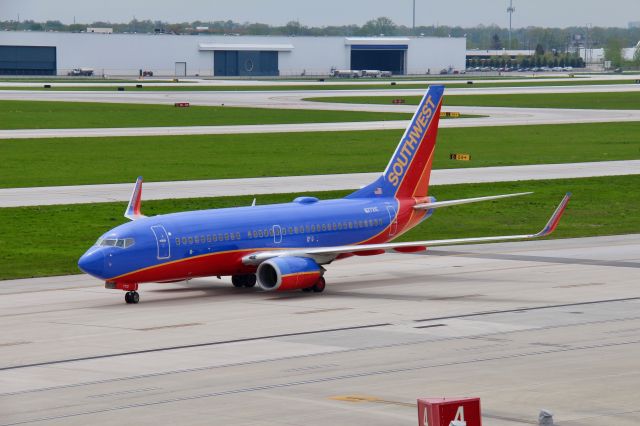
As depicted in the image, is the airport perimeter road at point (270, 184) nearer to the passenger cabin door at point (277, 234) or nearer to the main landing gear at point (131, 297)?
the passenger cabin door at point (277, 234)

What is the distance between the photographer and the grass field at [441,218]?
56.4 metres

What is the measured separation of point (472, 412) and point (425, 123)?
31709 mm

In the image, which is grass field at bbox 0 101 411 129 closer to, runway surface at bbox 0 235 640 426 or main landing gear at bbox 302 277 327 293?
runway surface at bbox 0 235 640 426

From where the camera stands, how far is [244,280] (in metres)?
48.6

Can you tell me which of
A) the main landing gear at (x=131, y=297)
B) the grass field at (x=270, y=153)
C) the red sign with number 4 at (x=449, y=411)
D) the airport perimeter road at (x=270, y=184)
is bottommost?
the main landing gear at (x=131, y=297)

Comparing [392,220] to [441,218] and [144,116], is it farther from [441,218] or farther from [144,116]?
[144,116]

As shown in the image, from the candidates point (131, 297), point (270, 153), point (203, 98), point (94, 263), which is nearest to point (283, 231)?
point (131, 297)

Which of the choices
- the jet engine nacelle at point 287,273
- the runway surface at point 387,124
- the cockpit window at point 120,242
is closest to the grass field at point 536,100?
the runway surface at point 387,124

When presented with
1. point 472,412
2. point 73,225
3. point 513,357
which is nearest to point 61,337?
point 513,357

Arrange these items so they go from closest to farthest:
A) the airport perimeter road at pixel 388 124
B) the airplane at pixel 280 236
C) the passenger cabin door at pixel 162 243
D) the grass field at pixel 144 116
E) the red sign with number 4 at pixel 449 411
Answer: the red sign with number 4 at pixel 449 411 → the airplane at pixel 280 236 → the passenger cabin door at pixel 162 243 → the airport perimeter road at pixel 388 124 → the grass field at pixel 144 116

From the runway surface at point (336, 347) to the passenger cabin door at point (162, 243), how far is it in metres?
1.78

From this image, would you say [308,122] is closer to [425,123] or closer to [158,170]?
[158,170]

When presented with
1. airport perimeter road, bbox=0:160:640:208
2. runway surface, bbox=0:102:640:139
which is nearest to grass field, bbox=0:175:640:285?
airport perimeter road, bbox=0:160:640:208

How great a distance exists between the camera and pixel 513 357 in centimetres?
3503
